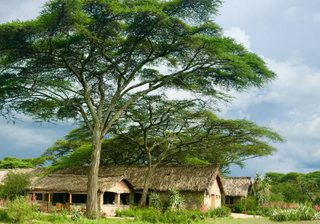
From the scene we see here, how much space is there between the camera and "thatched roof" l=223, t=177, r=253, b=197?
4559cm

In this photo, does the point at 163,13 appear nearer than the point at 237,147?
Yes

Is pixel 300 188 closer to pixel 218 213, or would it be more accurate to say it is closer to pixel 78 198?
pixel 218 213

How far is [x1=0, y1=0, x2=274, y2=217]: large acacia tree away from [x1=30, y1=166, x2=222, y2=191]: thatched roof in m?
8.28

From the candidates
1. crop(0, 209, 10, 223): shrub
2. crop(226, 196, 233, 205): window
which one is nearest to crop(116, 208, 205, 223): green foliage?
crop(0, 209, 10, 223): shrub

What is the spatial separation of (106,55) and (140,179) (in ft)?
54.3

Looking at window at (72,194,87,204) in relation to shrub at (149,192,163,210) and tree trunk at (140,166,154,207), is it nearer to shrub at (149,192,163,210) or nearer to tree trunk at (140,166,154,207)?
tree trunk at (140,166,154,207)

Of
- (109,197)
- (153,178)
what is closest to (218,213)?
(153,178)

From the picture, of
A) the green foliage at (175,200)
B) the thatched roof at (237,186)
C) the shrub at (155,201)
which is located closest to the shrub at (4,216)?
the green foliage at (175,200)

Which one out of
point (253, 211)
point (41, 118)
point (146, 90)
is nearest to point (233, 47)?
point (146, 90)

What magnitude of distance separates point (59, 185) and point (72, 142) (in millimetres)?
8000

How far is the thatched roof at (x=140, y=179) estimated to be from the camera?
122 feet

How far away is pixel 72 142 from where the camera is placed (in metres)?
45.6

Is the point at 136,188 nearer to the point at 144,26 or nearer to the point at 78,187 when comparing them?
the point at 78,187

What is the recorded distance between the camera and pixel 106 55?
26.0 metres
